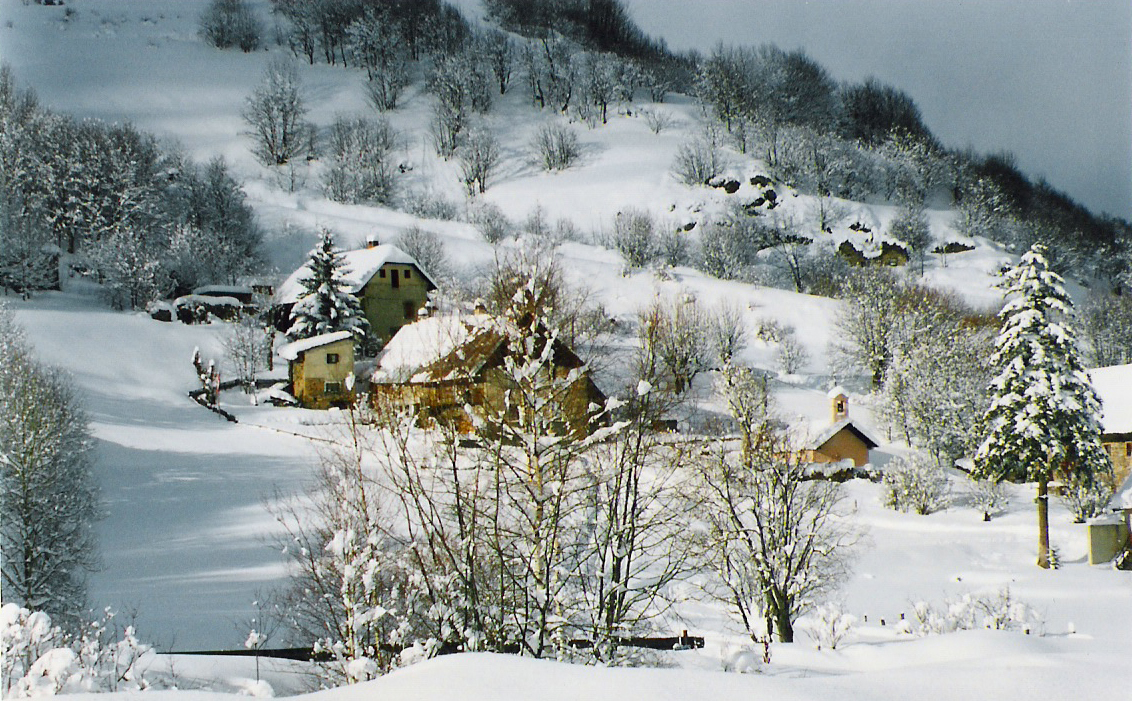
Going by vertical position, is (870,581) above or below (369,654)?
below

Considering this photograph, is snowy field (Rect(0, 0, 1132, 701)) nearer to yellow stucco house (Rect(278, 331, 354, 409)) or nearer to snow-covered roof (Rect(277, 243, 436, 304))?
yellow stucco house (Rect(278, 331, 354, 409))

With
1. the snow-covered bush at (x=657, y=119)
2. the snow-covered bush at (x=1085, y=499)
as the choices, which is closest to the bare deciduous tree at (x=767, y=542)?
the snow-covered bush at (x=1085, y=499)

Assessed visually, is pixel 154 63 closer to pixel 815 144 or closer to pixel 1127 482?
pixel 815 144

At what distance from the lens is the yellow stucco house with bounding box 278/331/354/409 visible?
31.0 metres

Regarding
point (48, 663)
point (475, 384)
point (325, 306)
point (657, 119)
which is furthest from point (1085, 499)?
point (657, 119)

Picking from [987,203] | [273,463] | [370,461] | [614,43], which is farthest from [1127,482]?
[273,463]

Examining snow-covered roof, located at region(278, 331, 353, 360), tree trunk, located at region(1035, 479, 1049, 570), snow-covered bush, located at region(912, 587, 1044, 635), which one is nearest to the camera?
snow-covered bush, located at region(912, 587, 1044, 635)

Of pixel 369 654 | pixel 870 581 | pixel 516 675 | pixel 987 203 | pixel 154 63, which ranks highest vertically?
pixel 154 63

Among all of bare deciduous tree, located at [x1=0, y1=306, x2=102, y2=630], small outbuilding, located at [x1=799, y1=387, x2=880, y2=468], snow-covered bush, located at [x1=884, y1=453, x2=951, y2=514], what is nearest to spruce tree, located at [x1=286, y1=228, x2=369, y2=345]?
bare deciduous tree, located at [x1=0, y1=306, x2=102, y2=630]

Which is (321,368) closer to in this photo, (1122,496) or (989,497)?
(989,497)

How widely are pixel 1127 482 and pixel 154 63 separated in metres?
85.2

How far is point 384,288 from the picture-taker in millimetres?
41969

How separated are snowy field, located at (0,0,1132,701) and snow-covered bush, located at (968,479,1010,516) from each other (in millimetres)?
395

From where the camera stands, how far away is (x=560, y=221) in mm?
57219
